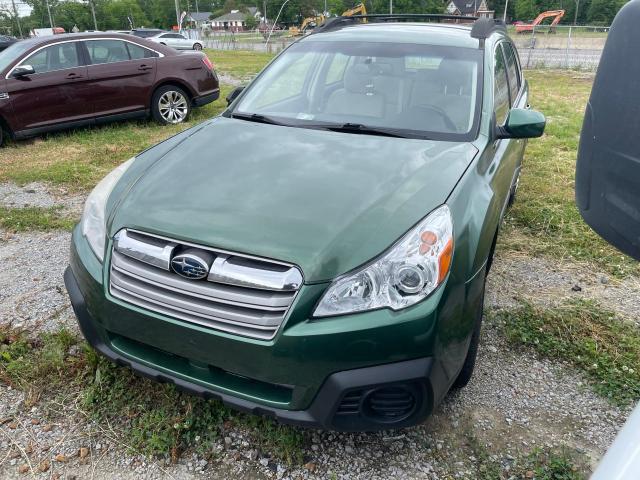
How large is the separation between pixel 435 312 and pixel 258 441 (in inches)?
40.0

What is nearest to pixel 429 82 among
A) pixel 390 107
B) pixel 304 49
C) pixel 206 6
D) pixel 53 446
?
pixel 390 107

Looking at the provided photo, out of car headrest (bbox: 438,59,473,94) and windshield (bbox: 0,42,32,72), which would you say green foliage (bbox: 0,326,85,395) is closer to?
car headrest (bbox: 438,59,473,94)

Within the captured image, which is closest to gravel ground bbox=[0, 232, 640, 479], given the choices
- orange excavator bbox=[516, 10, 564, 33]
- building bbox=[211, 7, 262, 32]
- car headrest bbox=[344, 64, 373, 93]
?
car headrest bbox=[344, 64, 373, 93]

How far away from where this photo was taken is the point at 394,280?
6.01 ft

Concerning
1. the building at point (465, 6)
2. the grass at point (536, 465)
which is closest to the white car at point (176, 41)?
the grass at point (536, 465)

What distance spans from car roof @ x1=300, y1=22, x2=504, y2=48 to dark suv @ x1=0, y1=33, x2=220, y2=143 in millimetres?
4706

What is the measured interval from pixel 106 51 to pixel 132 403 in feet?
21.4

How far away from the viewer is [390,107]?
3002mm

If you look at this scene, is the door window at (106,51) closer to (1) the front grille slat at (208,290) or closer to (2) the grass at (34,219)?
(2) the grass at (34,219)

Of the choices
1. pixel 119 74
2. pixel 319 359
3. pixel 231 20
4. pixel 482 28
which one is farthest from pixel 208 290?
pixel 231 20

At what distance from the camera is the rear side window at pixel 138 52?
7.64 metres

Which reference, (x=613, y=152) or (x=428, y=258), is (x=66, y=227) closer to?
(x=428, y=258)

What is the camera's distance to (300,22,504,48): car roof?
3.30 m

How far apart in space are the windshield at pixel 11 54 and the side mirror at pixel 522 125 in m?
6.64
